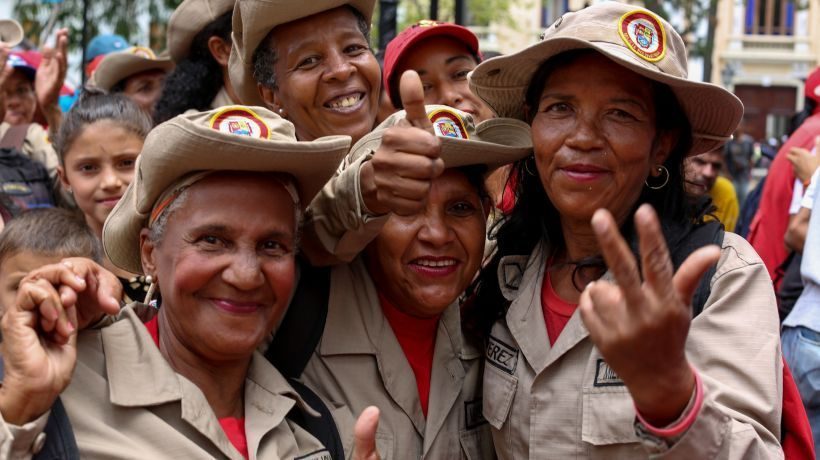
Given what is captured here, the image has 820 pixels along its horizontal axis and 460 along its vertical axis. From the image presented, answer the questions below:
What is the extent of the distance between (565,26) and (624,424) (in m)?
1.15

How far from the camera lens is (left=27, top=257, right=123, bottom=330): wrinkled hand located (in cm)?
243

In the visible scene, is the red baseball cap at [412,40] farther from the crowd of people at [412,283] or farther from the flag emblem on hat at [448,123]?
the flag emblem on hat at [448,123]

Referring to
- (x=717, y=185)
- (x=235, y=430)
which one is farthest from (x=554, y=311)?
(x=717, y=185)

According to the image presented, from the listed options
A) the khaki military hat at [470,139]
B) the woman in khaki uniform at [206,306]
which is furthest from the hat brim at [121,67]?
the woman in khaki uniform at [206,306]

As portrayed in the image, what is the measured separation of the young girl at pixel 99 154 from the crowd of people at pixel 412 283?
778 millimetres

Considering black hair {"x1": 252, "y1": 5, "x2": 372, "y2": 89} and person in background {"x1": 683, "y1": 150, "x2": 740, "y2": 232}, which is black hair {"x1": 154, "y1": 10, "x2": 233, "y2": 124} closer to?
black hair {"x1": 252, "y1": 5, "x2": 372, "y2": 89}

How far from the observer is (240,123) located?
277 cm

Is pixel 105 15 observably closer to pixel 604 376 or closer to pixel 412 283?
pixel 412 283

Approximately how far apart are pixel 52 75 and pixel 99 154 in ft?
5.48

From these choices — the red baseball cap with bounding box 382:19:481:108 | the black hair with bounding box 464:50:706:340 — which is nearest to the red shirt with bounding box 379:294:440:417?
the black hair with bounding box 464:50:706:340

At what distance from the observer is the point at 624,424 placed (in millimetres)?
2670

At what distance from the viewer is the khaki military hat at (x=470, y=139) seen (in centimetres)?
316

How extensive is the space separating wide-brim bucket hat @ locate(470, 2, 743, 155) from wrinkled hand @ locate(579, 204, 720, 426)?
897 millimetres

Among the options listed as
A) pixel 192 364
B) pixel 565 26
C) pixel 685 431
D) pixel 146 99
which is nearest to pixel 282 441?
pixel 192 364
